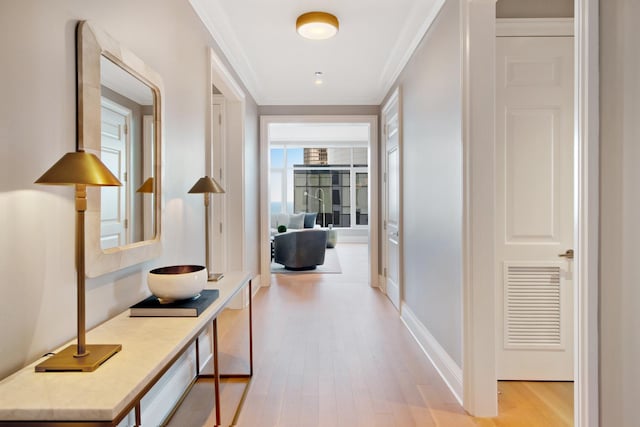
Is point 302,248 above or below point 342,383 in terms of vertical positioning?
above

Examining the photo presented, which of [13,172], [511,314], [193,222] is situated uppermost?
[13,172]

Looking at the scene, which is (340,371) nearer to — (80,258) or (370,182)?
(80,258)

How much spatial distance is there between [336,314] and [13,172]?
321 cm

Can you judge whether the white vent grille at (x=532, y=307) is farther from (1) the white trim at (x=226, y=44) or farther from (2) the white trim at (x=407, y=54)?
(1) the white trim at (x=226, y=44)

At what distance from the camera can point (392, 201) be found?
4375 mm

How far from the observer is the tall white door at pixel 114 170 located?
1411mm

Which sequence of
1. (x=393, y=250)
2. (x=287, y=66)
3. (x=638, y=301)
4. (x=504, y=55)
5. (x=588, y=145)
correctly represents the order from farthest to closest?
(x=393, y=250)
(x=287, y=66)
(x=504, y=55)
(x=588, y=145)
(x=638, y=301)

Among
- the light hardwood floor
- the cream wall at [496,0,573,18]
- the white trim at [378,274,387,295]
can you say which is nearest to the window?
the white trim at [378,274,387,295]

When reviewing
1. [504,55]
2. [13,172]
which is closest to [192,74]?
[13,172]

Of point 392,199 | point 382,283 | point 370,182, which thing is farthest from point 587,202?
point 370,182

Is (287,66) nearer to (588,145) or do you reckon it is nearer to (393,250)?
(393,250)

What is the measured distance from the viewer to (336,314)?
3826 millimetres

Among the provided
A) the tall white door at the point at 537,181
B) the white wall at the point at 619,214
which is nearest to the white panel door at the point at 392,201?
the tall white door at the point at 537,181

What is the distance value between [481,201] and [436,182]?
64 centimetres
